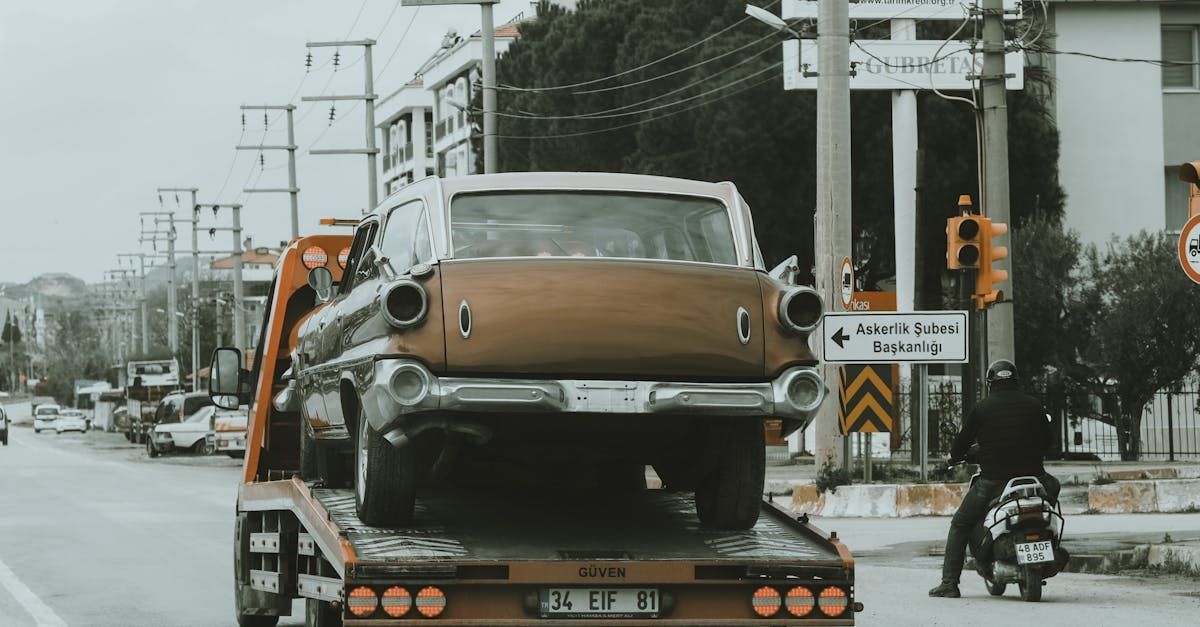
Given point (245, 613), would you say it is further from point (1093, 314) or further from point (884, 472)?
point (1093, 314)

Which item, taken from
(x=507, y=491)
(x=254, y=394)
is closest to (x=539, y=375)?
(x=507, y=491)

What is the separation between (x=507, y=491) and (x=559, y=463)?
1.01 meters

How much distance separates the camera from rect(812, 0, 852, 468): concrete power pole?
23.5 metres

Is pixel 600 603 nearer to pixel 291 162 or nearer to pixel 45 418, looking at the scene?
pixel 291 162

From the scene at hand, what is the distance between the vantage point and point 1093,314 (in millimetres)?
36906

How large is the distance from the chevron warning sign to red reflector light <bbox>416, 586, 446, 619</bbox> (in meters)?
14.7

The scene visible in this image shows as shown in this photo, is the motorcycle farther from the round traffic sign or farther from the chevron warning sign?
the chevron warning sign

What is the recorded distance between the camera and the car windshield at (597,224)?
28.0ft

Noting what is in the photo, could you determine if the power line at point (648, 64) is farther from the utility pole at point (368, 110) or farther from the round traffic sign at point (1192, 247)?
the round traffic sign at point (1192, 247)

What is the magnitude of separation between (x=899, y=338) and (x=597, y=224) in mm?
11125

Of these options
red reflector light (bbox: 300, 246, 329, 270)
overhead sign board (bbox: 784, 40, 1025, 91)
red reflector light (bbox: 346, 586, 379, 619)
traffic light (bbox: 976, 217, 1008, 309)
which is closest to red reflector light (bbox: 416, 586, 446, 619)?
red reflector light (bbox: 346, 586, 379, 619)

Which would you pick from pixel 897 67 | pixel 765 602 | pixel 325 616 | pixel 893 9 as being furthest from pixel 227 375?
pixel 893 9

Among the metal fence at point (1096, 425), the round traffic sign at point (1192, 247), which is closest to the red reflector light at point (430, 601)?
the round traffic sign at point (1192, 247)

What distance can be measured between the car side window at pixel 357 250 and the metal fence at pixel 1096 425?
2182cm
